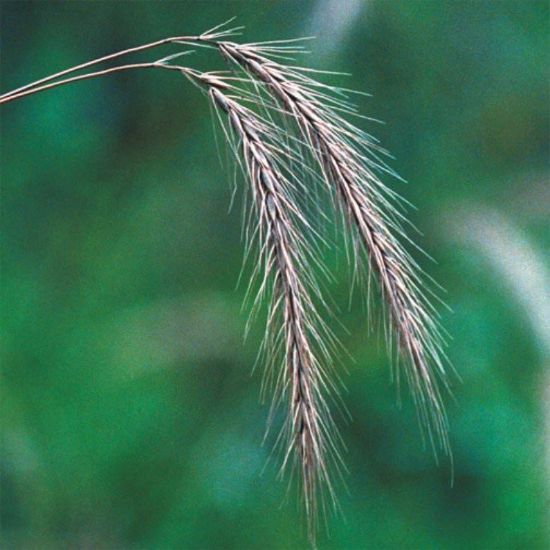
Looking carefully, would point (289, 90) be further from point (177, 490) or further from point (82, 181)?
point (177, 490)

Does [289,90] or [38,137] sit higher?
[38,137]

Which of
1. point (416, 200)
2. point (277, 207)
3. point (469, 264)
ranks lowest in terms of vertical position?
point (277, 207)

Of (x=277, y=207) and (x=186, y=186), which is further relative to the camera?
(x=186, y=186)

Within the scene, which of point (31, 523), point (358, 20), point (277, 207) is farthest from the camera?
→ point (31, 523)

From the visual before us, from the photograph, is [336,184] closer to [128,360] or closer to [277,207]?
[277,207]

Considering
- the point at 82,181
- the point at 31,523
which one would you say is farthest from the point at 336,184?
the point at 31,523

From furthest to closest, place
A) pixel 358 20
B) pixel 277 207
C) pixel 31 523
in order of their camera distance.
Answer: pixel 31 523, pixel 358 20, pixel 277 207

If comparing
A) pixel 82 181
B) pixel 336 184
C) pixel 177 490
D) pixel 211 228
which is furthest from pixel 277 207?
pixel 177 490
